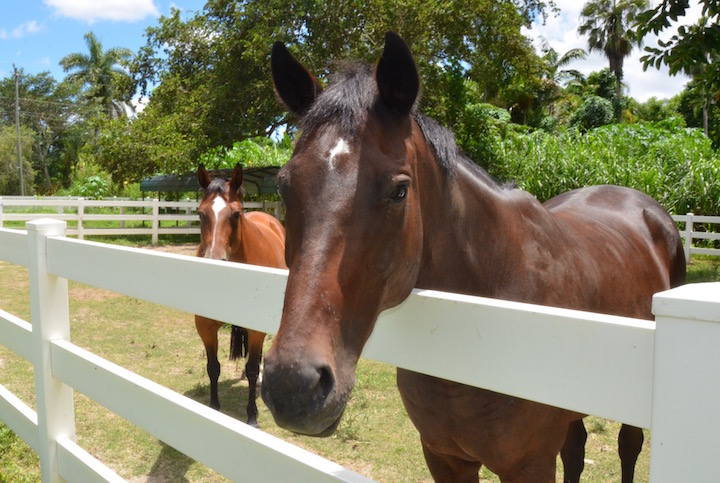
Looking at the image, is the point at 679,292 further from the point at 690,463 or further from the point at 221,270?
the point at 221,270

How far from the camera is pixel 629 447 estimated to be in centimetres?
323

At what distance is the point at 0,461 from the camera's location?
147 inches

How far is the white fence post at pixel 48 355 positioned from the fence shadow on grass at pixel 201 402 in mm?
1067

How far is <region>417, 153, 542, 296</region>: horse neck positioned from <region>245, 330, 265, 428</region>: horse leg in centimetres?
324

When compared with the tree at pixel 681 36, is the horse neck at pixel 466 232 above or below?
below

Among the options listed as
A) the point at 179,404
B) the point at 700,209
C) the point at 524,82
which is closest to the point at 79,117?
the point at 524,82

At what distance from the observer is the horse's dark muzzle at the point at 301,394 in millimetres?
1030

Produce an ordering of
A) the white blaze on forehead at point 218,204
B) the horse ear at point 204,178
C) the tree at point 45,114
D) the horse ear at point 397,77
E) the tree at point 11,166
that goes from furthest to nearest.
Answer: the tree at point 45,114
the tree at point 11,166
the horse ear at point 204,178
the white blaze on forehead at point 218,204
the horse ear at point 397,77

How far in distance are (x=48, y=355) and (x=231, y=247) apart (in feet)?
7.86

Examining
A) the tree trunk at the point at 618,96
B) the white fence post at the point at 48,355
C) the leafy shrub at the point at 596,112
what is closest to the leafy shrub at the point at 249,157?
the white fence post at the point at 48,355

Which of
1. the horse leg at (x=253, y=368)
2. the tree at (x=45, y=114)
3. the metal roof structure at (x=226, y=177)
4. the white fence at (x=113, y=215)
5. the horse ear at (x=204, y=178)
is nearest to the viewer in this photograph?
the horse leg at (x=253, y=368)

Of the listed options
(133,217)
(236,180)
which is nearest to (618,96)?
(133,217)

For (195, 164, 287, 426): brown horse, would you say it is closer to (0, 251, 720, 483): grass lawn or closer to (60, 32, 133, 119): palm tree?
(0, 251, 720, 483): grass lawn

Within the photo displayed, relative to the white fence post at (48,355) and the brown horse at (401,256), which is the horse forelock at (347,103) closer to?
the brown horse at (401,256)
